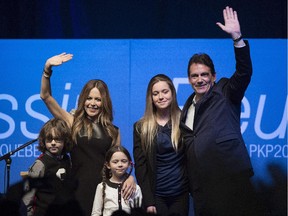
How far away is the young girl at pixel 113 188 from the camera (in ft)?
14.3

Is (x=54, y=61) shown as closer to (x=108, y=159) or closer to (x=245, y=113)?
(x=108, y=159)

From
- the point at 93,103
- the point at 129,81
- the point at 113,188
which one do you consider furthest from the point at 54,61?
the point at 129,81

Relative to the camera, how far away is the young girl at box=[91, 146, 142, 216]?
14.3ft

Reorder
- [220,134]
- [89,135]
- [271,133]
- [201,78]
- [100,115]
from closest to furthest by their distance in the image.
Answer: [220,134], [201,78], [89,135], [100,115], [271,133]

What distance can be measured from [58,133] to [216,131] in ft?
4.15

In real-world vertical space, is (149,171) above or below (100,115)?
below

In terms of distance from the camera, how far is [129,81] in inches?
237

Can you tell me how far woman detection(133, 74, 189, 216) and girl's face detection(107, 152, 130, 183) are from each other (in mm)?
99

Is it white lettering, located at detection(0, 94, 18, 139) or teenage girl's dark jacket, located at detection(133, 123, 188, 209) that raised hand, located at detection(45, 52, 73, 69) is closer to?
teenage girl's dark jacket, located at detection(133, 123, 188, 209)
